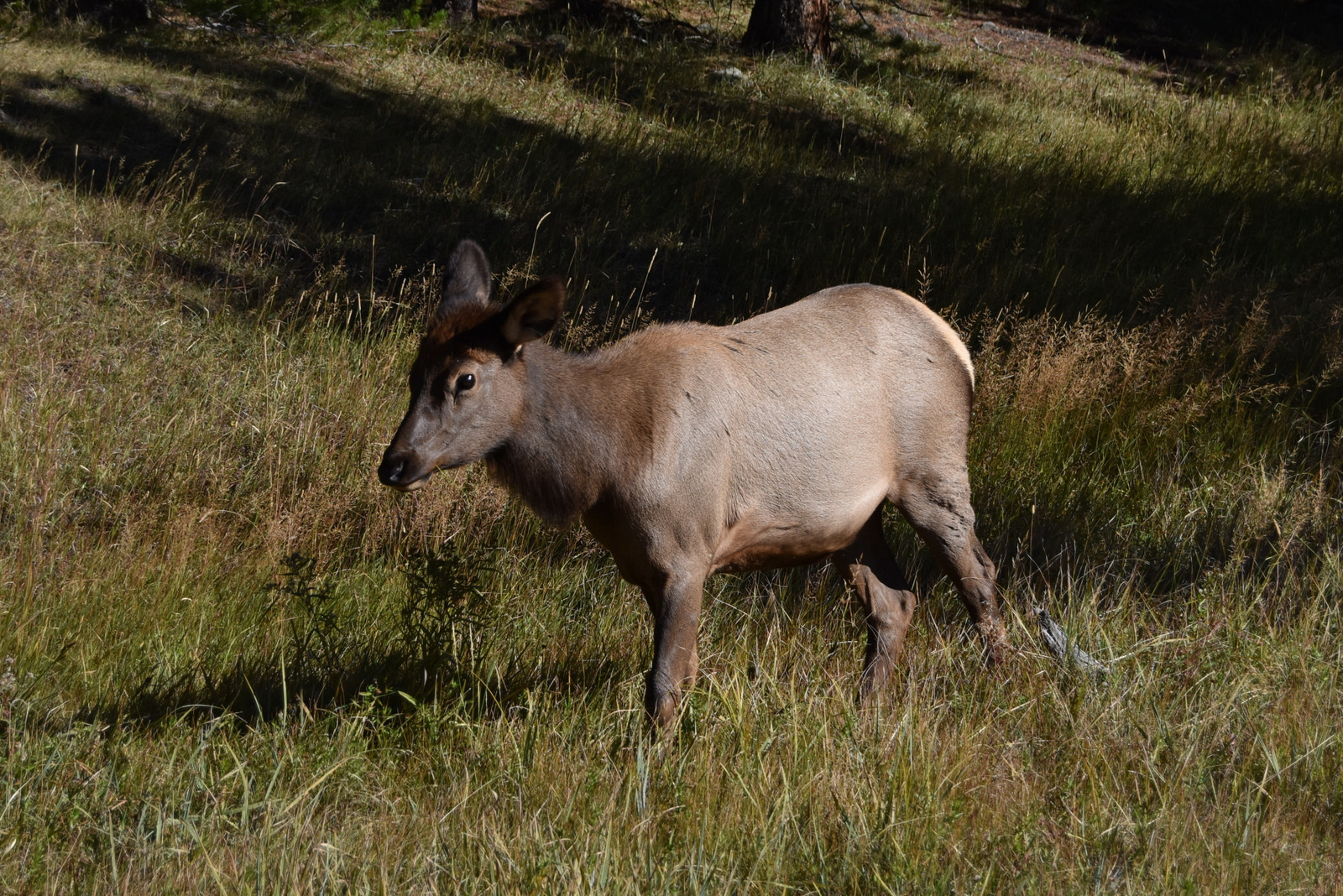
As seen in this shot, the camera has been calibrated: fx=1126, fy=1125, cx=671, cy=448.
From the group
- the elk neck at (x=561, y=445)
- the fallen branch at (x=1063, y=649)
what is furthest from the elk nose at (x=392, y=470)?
the fallen branch at (x=1063, y=649)

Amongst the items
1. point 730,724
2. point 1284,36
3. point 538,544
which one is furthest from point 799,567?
point 1284,36

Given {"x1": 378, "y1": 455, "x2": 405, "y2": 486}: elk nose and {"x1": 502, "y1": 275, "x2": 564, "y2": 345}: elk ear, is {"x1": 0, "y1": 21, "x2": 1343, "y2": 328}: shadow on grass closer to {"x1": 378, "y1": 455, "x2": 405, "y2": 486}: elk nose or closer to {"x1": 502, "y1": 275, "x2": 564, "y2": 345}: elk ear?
{"x1": 502, "y1": 275, "x2": 564, "y2": 345}: elk ear

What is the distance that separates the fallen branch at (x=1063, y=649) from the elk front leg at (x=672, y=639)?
5.12 ft

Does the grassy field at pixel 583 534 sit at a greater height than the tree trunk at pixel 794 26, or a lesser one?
lesser

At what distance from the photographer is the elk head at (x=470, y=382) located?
→ 12.6 ft

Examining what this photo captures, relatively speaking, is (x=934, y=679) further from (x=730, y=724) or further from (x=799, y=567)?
(x=799, y=567)

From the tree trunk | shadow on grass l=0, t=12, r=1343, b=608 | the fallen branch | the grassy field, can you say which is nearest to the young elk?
the fallen branch

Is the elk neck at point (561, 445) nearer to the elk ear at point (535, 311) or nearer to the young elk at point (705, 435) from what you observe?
the young elk at point (705, 435)

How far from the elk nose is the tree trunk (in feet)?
39.1

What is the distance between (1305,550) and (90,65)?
11.3 m

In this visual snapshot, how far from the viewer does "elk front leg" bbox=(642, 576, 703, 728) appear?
4.00 metres

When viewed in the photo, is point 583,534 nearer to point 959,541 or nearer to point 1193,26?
point 959,541

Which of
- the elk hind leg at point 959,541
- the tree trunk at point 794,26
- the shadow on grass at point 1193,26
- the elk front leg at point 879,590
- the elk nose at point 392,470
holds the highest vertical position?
the shadow on grass at point 1193,26

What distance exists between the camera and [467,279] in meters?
4.41
